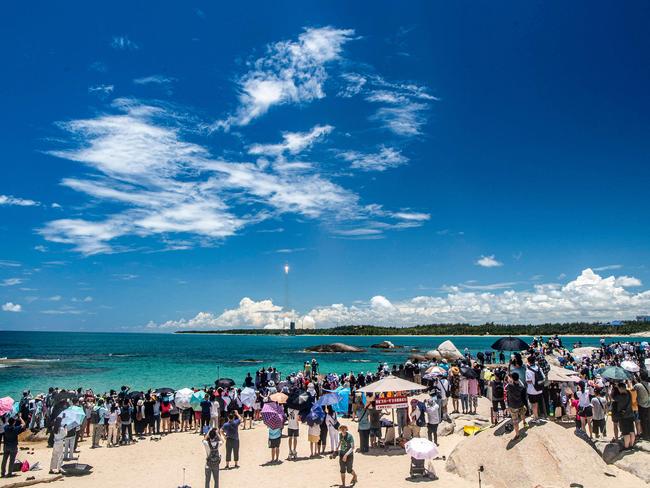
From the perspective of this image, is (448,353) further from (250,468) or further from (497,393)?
(250,468)

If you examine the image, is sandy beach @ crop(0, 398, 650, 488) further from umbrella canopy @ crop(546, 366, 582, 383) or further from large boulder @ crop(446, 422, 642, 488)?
umbrella canopy @ crop(546, 366, 582, 383)

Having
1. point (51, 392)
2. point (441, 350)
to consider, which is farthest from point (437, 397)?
point (441, 350)

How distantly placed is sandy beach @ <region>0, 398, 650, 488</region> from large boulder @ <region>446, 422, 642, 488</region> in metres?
0.05

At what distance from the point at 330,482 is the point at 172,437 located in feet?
29.8

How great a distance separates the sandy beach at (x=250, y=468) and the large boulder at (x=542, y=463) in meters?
0.05

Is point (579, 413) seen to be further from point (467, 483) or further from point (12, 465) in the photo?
point (12, 465)

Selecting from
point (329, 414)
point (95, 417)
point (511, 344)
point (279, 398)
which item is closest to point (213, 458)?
point (329, 414)

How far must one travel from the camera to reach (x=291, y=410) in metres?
16.4

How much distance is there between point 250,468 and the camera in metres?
14.5

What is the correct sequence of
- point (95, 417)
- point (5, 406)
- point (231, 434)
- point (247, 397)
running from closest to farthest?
1. point (231, 434)
2. point (5, 406)
3. point (95, 417)
4. point (247, 397)

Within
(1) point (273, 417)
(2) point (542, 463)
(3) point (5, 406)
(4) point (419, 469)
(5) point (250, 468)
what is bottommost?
(5) point (250, 468)

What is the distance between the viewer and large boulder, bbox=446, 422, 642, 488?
1102cm

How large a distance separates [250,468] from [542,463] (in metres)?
8.34

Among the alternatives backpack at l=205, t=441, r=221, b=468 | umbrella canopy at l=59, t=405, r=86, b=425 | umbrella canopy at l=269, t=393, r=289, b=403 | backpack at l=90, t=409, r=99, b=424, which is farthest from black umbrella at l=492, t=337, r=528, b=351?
backpack at l=90, t=409, r=99, b=424
